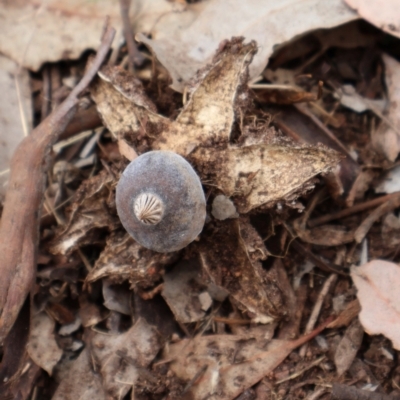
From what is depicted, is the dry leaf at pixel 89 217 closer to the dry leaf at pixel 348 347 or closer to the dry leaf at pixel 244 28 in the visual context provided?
the dry leaf at pixel 244 28

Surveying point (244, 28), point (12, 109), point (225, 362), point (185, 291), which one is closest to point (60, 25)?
point (12, 109)

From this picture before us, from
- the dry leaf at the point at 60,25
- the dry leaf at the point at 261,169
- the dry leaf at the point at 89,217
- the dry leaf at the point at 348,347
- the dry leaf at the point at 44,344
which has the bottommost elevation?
the dry leaf at the point at 348,347

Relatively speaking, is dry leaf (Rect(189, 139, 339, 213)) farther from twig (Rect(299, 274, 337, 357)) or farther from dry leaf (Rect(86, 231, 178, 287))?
twig (Rect(299, 274, 337, 357))

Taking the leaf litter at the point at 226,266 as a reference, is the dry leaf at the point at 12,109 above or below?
above

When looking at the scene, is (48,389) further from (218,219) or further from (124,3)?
(124,3)

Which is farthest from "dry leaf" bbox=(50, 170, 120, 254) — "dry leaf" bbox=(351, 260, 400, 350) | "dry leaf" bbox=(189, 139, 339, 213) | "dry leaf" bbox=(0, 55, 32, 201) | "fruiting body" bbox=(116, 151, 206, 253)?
"dry leaf" bbox=(351, 260, 400, 350)

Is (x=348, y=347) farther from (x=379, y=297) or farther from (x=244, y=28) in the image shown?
(x=244, y=28)

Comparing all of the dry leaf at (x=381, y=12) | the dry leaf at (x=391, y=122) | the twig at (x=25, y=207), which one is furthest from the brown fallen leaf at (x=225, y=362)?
the dry leaf at (x=381, y=12)
